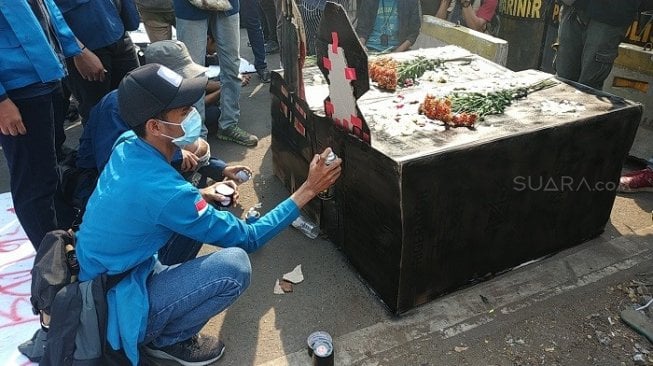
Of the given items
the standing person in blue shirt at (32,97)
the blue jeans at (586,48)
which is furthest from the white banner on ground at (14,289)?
the blue jeans at (586,48)

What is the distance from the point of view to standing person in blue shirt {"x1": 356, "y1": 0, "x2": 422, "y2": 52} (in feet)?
19.9

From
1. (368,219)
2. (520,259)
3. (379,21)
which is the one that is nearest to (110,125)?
(368,219)

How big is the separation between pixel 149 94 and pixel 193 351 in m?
1.37

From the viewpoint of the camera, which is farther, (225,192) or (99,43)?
(99,43)

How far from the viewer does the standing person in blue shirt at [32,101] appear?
2.50 m

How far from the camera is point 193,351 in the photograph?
258 centimetres

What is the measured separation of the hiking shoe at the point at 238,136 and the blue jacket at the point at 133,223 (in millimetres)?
2825

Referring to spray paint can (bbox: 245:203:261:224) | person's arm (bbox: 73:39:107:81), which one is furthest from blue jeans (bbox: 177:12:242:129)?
spray paint can (bbox: 245:203:261:224)

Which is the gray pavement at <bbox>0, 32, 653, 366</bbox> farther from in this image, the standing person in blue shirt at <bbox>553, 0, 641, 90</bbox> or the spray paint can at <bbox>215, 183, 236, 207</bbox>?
the standing person in blue shirt at <bbox>553, 0, 641, 90</bbox>

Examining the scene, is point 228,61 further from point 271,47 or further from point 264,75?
point 271,47

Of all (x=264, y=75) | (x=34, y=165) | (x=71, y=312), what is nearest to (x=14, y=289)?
(x=34, y=165)

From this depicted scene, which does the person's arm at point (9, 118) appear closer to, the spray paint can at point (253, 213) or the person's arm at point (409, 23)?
the spray paint can at point (253, 213)

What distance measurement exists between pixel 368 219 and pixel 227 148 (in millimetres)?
2554

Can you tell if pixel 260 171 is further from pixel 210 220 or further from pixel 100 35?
pixel 210 220
